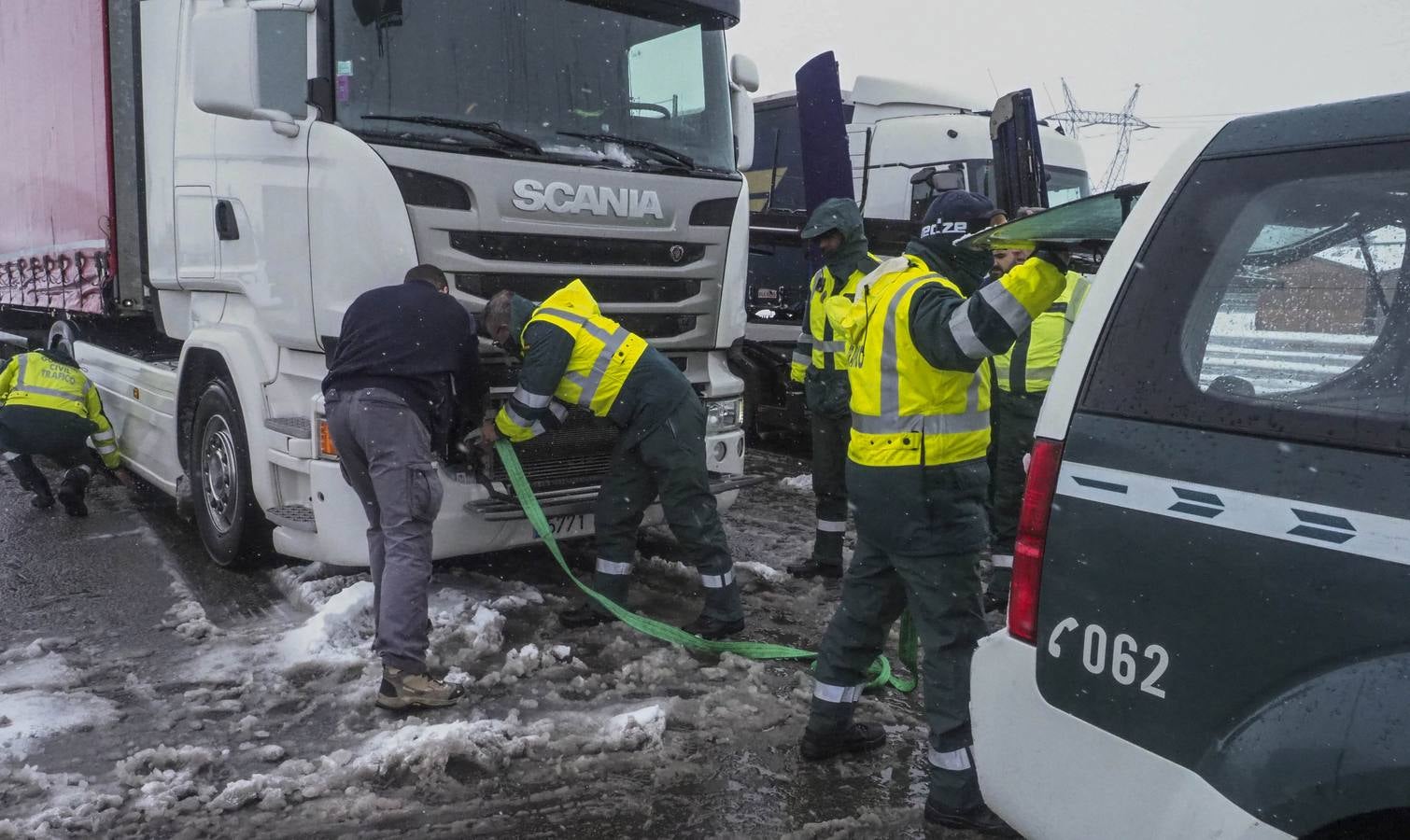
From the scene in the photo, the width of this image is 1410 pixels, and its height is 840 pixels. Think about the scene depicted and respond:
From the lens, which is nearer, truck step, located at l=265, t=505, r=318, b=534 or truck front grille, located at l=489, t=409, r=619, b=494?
truck step, located at l=265, t=505, r=318, b=534

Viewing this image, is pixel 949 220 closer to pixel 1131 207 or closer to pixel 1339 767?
pixel 1131 207

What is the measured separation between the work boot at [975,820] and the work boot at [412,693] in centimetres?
184

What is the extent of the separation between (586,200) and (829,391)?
5.54 feet

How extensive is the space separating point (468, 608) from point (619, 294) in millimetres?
1682

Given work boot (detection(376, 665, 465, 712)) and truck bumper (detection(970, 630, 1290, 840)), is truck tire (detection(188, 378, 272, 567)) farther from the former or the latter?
truck bumper (detection(970, 630, 1290, 840))

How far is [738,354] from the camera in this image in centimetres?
589

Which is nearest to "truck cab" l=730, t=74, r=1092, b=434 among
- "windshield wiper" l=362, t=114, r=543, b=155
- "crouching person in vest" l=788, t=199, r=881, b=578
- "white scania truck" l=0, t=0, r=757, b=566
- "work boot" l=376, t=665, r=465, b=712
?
"crouching person in vest" l=788, t=199, r=881, b=578

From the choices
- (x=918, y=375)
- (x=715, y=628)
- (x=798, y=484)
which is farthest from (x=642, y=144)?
(x=798, y=484)

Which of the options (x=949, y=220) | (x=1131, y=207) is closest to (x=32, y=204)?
(x=949, y=220)

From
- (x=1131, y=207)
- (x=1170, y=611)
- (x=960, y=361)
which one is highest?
(x=1131, y=207)

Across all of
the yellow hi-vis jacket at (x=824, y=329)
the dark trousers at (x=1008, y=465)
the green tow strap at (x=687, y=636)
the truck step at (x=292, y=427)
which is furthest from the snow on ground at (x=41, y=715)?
the dark trousers at (x=1008, y=465)

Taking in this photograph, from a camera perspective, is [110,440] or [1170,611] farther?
[110,440]

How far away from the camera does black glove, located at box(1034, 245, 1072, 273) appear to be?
2633mm

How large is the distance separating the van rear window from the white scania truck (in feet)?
11.0
